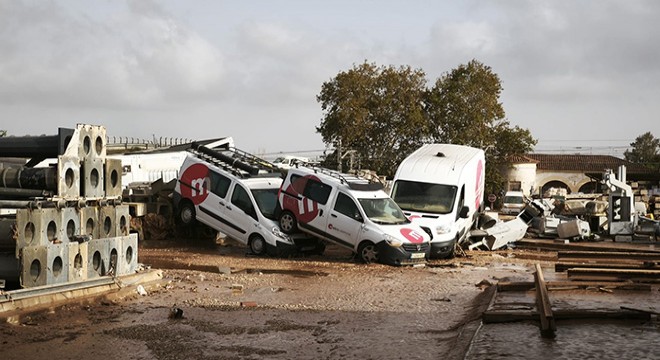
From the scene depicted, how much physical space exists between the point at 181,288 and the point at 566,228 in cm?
1628

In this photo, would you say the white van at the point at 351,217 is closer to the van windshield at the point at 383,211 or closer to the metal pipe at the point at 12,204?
the van windshield at the point at 383,211

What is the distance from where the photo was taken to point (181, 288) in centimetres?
1582

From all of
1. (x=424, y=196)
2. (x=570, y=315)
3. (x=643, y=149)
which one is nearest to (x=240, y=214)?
(x=424, y=196)

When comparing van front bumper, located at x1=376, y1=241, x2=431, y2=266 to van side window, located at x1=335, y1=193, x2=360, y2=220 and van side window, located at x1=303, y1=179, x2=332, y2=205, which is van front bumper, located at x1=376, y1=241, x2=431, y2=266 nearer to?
van side window, located at x1=335, y1=193, x2=360, y2=220

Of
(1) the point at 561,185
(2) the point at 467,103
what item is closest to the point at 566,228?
(2) the point at 467,103

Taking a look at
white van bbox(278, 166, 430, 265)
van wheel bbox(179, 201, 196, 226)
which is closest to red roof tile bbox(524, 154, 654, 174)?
van wheel bbox(179, 201, 196, 226)

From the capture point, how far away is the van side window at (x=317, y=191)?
20.9m

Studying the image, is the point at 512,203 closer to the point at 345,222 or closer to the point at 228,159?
the point at 228,159

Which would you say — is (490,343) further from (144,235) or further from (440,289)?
(144,235)

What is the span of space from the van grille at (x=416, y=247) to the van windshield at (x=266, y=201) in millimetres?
3794

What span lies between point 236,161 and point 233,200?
1.82 meters

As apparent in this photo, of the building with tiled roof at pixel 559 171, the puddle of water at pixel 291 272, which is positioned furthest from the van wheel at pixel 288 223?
the building with tiled roof at pixel 559 171

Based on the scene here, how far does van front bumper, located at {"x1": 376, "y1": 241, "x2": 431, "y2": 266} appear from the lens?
19797 millimetres

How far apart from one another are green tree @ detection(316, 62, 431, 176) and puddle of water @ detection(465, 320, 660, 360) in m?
39.6
